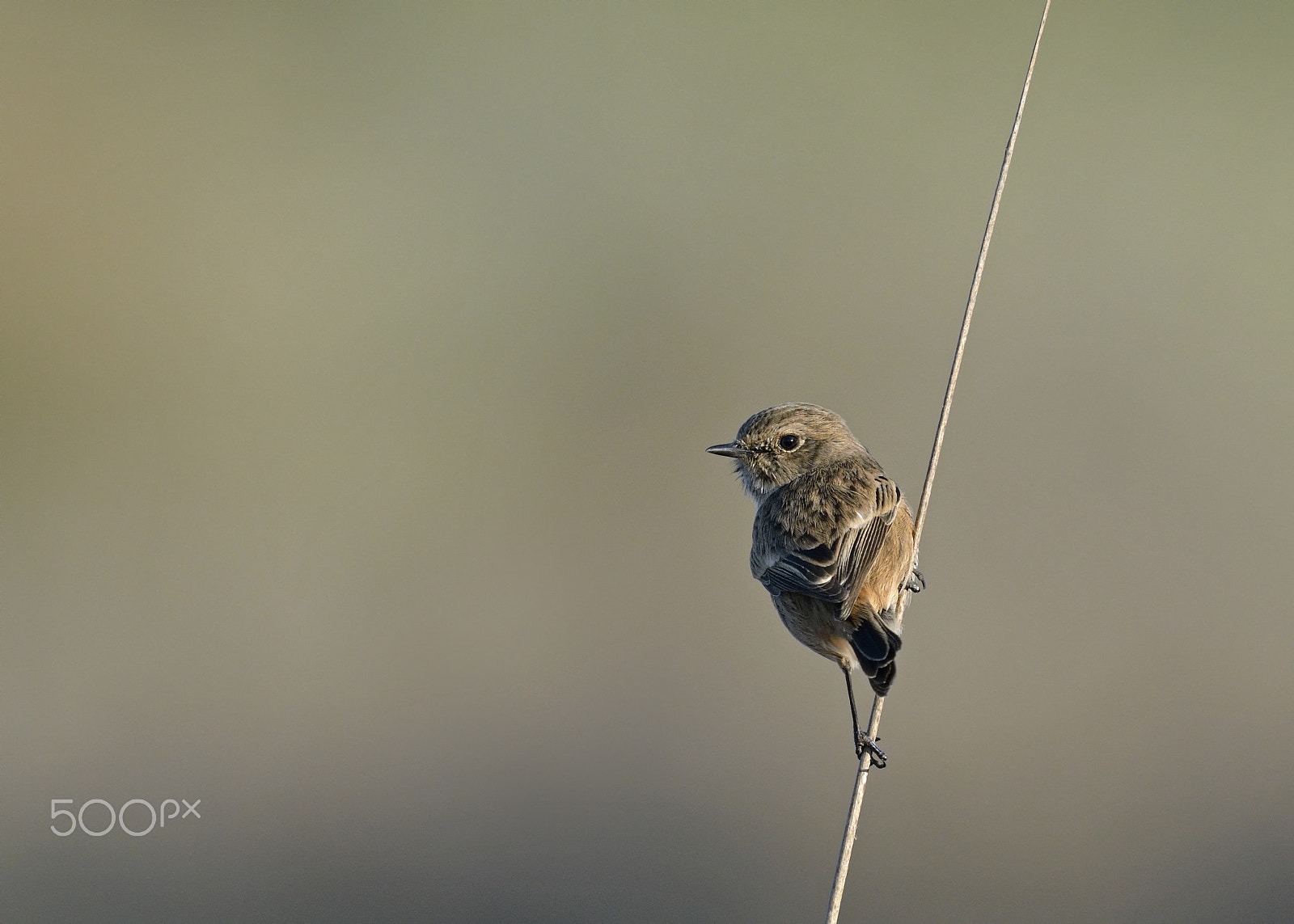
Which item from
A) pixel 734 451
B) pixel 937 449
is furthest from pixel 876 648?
pixel 734 451

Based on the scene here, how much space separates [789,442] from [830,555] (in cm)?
68

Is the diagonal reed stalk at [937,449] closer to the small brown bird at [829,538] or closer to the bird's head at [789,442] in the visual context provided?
the small brown bird at [829,538]

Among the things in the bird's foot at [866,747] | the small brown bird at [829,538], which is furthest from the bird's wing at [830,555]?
the bird's foot at [866,747]

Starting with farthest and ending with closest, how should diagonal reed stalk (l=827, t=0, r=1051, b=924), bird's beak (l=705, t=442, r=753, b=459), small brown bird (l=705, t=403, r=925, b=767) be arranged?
bird's beak (l=705, t=442, r=753, b=459) → small brown bird (l=705, t=403, r=925, b=767) → diagonal reed stalk (l=827, t=0, r=1051, b=924)

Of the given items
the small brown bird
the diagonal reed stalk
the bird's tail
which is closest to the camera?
the diagonal reed stalk

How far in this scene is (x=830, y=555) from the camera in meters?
3.39

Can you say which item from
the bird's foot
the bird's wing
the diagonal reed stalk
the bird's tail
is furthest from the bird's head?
the bird's foot

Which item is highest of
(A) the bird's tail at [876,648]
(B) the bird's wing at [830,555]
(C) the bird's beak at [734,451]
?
(C) the bird's beak at [734,451]

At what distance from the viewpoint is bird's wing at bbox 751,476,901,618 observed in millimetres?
3291

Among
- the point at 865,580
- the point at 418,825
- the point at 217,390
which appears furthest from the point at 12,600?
the point at 865,580

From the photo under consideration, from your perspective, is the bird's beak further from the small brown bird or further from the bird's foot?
the bird's foot

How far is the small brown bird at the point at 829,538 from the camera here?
325cm

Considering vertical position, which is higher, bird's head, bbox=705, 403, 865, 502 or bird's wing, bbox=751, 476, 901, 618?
bird's head, bbox=705, 403, 865, 502

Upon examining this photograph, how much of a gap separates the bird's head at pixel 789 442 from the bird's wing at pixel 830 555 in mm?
250
